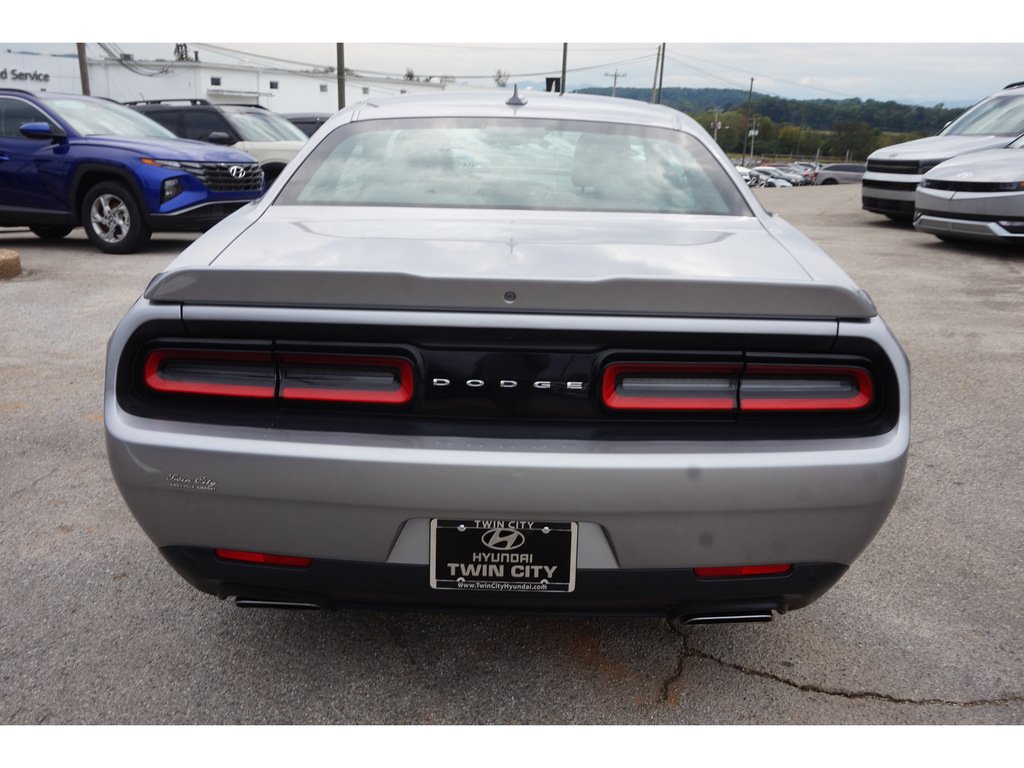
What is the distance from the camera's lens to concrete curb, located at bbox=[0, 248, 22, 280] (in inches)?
304

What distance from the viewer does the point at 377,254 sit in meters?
2.01

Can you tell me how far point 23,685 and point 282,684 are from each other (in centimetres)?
67

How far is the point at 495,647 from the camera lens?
247cm

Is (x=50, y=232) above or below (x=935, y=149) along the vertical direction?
below

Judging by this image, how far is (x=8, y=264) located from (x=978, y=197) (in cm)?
993

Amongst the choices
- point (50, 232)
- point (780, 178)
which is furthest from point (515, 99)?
point (780, 178)

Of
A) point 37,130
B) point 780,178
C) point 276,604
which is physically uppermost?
point 37,130

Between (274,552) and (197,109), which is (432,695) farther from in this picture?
(197,109)

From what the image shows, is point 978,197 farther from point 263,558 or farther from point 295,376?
point 263,558

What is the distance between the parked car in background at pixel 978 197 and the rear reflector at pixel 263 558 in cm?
949

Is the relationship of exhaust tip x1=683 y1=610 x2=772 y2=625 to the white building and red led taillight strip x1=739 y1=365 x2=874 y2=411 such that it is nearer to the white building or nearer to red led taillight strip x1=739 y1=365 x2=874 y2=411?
red led taillight strip x1=739 y1=365 x2=874 y2=411

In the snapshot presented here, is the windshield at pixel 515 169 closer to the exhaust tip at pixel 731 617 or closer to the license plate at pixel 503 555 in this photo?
the license plate at pixel 503 555

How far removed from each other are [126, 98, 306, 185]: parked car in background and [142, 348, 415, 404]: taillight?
1101 cm

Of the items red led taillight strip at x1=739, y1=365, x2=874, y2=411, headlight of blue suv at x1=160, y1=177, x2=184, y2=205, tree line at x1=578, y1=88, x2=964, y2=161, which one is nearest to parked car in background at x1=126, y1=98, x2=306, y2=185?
headlight of blue suv at x1=160, y1=177, x2=184, y2=205
